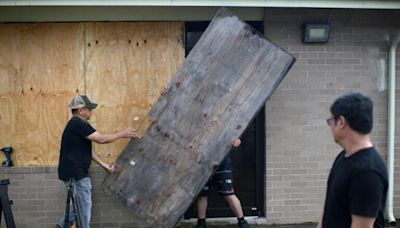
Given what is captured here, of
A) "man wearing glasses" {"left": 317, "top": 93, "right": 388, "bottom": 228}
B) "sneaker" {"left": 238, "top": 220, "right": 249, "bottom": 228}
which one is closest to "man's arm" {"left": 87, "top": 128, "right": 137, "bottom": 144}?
"sneaker" {"left": 238, "top": 220, "right": 249, "bottom": 228}

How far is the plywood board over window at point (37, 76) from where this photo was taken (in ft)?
18.8

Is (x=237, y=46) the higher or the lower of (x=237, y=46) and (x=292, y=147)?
the higher

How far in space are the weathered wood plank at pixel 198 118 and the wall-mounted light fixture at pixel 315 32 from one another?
1158 millimetres

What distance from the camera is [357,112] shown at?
2.61m

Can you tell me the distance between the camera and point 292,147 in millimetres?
5969

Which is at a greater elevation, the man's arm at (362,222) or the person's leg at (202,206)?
the man's arm at (362,222)

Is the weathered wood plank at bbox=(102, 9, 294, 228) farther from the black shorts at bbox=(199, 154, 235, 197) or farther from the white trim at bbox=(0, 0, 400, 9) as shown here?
the black shorts at bbox=(199, 154, 235, 197)

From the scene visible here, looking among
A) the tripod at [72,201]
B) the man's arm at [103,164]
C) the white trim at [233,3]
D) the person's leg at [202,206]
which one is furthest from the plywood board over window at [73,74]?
the person's leg at [202,206]

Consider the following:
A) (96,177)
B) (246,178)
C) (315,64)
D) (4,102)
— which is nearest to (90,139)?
(96,177)

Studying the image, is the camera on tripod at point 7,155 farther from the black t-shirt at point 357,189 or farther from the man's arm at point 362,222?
the man's arm at point 362,222

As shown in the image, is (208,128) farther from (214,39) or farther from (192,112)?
(214,39)

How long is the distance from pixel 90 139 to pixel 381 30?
384 cm

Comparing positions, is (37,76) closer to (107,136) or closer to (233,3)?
(107,136)

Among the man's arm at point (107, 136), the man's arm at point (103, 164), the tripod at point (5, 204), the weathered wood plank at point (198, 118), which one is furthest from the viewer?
the man's arm at point (103, 164)
